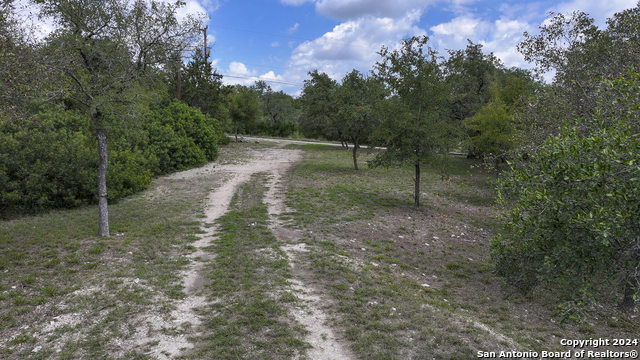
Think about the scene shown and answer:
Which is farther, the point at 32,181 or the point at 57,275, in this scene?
the point at 32,181

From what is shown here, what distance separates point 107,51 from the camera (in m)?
9.00

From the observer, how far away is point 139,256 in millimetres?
8227

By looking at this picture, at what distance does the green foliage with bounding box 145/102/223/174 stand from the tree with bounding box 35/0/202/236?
35.4 feet

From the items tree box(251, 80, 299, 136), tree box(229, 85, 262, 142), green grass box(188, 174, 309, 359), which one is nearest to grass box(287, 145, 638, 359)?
green grass box(188, 174, 309, 359)

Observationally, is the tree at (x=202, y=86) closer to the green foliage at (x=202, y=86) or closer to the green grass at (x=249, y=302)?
the green foliage at (x=202, y=86)

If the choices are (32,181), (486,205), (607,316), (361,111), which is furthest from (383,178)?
(32,181)

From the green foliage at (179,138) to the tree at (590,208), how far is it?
19.3m

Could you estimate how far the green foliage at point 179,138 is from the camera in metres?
20.7

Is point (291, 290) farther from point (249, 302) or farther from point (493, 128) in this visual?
point (493, 128)

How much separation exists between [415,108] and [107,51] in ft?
33.4

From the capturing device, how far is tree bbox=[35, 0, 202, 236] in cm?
829

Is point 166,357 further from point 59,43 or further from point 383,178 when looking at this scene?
point 383,178

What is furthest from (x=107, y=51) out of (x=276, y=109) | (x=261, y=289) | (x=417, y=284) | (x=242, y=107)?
(x=276, y=109)

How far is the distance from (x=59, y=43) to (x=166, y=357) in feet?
25.6
